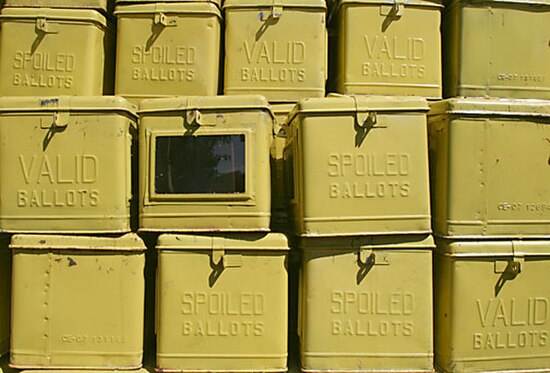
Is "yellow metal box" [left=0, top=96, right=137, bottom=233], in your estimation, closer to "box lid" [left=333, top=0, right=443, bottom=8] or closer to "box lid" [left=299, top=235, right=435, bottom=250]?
"box lid" [left=299, top=235, right=435, bottom=250]

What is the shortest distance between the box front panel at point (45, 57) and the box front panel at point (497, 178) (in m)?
1.66

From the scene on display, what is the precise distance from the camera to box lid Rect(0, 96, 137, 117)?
2.24 metres

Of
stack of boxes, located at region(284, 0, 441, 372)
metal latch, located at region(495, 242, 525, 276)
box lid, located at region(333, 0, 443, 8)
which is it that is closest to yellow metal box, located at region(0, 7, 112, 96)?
stack of boxes, located at region(284, 0, 441, 372)

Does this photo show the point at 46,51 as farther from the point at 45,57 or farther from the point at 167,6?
the point at 167,6

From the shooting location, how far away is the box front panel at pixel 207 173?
7.25ft

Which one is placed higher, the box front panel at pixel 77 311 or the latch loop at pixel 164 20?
the latch loop at pixel 164 20

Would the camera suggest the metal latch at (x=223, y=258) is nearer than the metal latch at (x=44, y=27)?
Yes

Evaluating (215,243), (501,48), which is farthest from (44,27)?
(501,48)

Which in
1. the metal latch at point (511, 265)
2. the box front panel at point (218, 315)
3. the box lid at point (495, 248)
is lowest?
the box front panel at point (218, 315)

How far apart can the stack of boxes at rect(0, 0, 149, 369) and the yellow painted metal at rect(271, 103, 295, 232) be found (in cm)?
62

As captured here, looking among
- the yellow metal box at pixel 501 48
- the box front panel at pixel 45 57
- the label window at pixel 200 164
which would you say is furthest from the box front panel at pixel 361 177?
the box front panel at pixel 45 57

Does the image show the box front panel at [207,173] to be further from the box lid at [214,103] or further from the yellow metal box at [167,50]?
the yellow metal box at [167,50]

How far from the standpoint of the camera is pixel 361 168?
2174mm

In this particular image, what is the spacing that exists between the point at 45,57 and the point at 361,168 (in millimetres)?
1542
